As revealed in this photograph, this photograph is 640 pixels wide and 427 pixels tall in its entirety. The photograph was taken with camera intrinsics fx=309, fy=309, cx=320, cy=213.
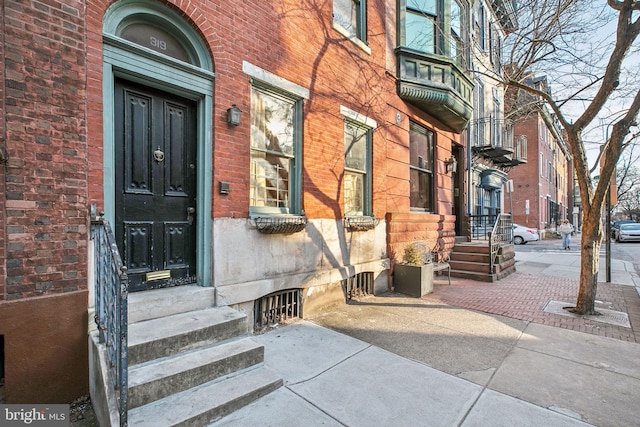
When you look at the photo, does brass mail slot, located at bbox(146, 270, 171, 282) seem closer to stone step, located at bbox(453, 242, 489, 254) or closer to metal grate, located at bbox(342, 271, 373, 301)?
metal grate, located at bbox(342, 271, 373, 301)

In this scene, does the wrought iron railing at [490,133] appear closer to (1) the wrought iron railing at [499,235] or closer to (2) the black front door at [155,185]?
(1) the wrought iron railing at [499,235]

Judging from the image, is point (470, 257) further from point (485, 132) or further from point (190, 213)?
point (190, 213)

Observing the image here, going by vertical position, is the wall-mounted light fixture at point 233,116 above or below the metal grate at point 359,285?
above

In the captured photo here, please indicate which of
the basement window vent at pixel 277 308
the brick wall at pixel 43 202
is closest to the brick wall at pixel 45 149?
the brick wall at pixel 43 202

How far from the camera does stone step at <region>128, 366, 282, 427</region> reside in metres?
2.35

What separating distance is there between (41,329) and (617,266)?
15.5 m

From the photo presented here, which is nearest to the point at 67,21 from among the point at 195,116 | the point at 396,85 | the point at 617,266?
the point at 195,116

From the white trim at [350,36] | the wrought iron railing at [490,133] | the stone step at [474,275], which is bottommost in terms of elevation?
the stone step at [474,275]

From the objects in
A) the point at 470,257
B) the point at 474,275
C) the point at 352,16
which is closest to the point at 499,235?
the point at 470,257

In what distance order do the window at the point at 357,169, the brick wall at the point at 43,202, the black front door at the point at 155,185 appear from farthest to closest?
the window at the point at 357,169 → the black front door at the point at 155,185 → the brick wall at the point at 43,202

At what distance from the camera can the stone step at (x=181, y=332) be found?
278cm

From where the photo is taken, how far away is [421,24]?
7738 millimetres

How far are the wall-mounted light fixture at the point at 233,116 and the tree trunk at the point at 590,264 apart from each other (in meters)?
6.03

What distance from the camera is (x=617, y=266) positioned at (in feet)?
36.2
